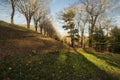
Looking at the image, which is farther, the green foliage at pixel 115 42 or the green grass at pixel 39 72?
the green foliage at pixel 115 42

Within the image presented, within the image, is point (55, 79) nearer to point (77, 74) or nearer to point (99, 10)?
point (77, 74)

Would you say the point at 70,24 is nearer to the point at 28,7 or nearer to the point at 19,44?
the point at 28,7

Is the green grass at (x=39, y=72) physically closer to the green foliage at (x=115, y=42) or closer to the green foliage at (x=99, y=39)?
the green foliage at (x=99, y=39)

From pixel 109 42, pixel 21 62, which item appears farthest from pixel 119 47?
pixel 21 62

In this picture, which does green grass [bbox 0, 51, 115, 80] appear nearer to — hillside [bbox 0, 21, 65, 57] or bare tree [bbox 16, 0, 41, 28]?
hillside [bbox 0, 21, 65, 57]

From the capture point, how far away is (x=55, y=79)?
7.60 metres

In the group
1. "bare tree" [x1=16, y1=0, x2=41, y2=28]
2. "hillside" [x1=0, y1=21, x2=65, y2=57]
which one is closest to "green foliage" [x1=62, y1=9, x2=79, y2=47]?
"bare tree" [x1=16, y1=0, x2=41, y2=28]

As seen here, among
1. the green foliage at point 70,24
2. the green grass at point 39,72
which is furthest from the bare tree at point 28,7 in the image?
the green grass at point 39,72

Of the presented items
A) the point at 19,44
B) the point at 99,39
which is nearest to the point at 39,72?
the point at 19,44

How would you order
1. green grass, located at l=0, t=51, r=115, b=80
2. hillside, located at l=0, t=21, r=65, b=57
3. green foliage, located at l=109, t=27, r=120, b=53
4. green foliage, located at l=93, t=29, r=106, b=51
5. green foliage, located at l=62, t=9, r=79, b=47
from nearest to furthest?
green grass, located at l=0, t=51, r=115, b=80
hillside, located at l=0, t=21, r=65, b=57
green foliage, located at l=93, t=29, r=106, b=51
green foliage, located at l=109, t=27, r=120, b=53
green foliage, located at l=62, t=9, r=79, b=47

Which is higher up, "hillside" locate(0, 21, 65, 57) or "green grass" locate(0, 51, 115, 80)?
"hillside" locate(0, 21, 65, 57)

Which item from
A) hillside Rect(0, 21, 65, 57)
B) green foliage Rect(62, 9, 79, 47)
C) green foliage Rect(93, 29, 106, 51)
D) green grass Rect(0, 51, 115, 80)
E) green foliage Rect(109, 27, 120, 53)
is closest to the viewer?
green grass Rect(0, 51, 115, 80)

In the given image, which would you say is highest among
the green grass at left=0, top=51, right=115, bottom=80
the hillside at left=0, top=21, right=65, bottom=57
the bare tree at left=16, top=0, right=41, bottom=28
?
the bare tree at left=16, top=0, right=41, bottom=28

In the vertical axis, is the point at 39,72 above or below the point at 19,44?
below
